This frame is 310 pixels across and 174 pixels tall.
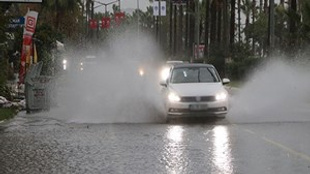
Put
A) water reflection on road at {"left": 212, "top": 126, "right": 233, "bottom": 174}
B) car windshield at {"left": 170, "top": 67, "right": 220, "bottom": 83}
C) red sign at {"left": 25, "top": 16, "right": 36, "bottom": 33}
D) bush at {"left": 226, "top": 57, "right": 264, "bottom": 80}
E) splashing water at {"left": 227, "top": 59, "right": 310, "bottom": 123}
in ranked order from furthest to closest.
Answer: bush at {"left": 226, "top": 57, "right": 264, "bottom": 80}
red sign at {"left": 25, "top": 16, "right": 36, "bottom": 33}
splashing water at {"left": 227, "top": 59, "right": 310, "bottom": 123}
car windshield at {"left": 170, "top": 67, "right": 220, "bottom": 83}
water reflection on road at {"left": 212, "top": 126, "right": 233, "bottom": 174}

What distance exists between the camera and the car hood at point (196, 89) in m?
15.9

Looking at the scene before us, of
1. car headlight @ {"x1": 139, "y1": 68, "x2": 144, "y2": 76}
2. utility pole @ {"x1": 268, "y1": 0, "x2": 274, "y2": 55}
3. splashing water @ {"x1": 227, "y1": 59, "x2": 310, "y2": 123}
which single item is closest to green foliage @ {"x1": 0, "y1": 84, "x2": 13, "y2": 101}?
splashing water @ {"x1": 227, "y1": 59, "x2": 310, "y2": 123}

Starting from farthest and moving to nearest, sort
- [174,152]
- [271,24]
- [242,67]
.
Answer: [242,67]
[271,24]
[174,152]

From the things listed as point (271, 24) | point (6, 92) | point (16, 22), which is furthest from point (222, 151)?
point (271, 24)

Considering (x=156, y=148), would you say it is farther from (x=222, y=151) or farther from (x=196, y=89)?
(x=196, y=89)

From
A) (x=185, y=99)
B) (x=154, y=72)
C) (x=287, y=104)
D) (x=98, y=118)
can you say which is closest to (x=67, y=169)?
(x=185, y=99)

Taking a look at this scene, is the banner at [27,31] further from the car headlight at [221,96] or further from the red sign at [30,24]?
the car headlight at [221,96]

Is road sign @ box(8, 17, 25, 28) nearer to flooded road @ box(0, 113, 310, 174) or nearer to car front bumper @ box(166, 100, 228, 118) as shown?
flooded road @ box(0, 113, 310, 174)

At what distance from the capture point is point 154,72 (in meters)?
40.8

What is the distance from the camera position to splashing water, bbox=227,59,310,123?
17578mm

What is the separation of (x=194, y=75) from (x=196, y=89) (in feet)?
4.29

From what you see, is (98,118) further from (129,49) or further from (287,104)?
(129,49)

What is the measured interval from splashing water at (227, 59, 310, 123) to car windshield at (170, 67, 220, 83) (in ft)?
4.11

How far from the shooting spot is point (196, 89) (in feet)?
52.7
